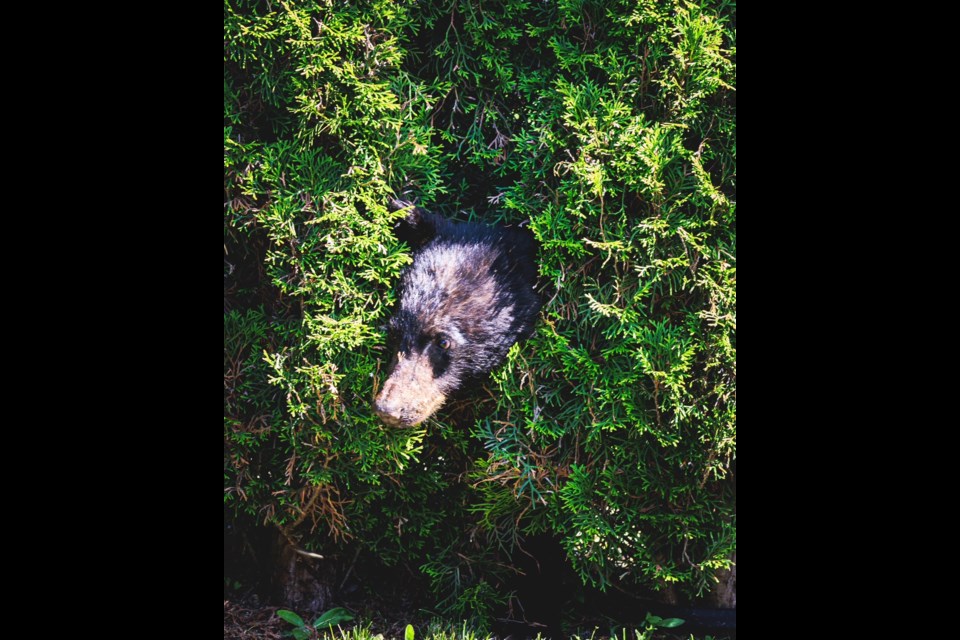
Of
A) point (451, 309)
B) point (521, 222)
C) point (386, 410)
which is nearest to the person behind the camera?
point (386, 410)

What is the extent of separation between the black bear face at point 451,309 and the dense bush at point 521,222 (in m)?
0.08

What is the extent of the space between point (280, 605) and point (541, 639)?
106cm

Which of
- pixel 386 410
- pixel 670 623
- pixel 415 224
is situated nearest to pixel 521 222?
pixel 415 224

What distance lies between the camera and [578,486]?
2992mm

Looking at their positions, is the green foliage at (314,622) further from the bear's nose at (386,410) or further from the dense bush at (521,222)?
the bear's nose at (386,410)

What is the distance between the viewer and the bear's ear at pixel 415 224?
2.90 meters

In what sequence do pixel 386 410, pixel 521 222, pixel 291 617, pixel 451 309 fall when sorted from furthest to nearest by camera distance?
pixel 291 617 → pixel 521 222 → pixel 451 309 → pixel 386 410

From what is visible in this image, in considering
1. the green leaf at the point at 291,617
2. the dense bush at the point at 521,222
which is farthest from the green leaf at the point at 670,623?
the green leaf at the point at 291,617

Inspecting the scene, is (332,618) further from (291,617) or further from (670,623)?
(670,623)

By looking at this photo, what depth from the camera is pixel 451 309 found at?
9.29ft

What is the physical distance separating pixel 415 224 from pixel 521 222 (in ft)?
1.26

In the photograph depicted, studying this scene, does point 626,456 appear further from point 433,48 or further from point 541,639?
point 433,48

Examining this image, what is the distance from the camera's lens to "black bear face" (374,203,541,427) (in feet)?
9.10

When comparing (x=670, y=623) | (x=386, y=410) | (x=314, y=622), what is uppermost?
(x=386, y=410)
